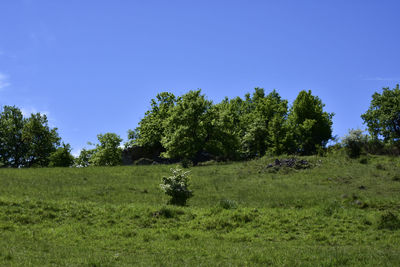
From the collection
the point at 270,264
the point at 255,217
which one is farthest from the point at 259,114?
the point at 270,264

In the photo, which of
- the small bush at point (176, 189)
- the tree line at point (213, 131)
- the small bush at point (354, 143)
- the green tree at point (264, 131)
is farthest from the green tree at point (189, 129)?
the small bush at point (176, 189)

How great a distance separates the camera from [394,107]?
7100 centimetres

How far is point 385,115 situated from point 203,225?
2518 inches

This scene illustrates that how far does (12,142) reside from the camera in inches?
3061

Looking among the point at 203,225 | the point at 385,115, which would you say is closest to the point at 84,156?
the point at 385,115

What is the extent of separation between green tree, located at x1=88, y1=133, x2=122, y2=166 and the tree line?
36.0 feet

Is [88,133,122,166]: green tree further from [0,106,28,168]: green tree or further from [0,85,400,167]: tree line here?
[0,106,28,168]: green tree

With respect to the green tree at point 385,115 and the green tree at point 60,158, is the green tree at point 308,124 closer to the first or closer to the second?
the green tree at point 385,115

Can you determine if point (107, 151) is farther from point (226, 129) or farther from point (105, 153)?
point (226, 129)

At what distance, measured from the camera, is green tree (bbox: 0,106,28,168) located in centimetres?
7756

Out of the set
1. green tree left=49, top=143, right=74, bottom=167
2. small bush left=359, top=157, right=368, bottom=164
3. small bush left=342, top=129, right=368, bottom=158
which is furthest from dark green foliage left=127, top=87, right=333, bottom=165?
green tree left=49, top=143, right=74, bottom=167

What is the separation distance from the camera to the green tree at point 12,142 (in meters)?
77.6

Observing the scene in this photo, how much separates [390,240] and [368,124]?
216 feet

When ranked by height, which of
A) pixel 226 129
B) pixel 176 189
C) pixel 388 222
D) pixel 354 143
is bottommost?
pixel 388 222
